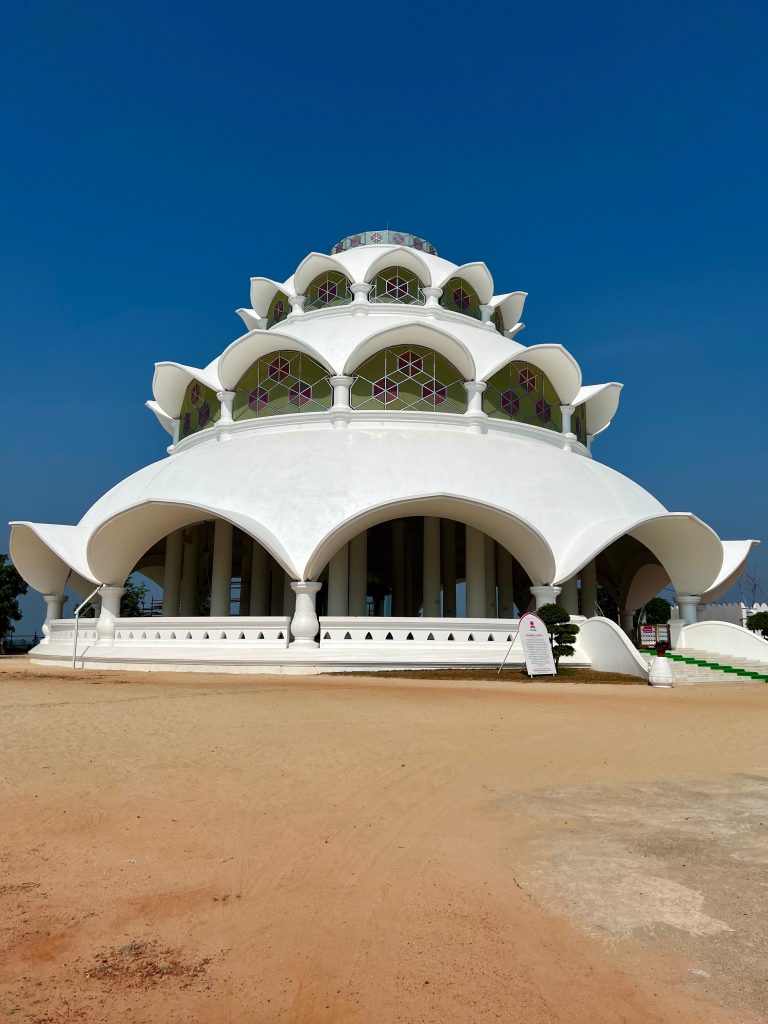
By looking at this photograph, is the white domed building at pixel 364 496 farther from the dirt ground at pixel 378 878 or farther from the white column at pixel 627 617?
the dirt ground at pixel 378 878

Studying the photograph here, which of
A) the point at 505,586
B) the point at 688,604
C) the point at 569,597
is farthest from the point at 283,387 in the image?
the point at 688,604

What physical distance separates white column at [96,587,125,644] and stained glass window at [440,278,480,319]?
16.2 m

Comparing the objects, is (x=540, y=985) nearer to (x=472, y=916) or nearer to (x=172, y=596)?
(x=472, y=916)

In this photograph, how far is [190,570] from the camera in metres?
28.1

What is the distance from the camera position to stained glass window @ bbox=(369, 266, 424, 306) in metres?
29.3

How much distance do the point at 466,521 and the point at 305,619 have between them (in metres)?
5.31

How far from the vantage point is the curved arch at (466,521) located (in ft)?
63.2

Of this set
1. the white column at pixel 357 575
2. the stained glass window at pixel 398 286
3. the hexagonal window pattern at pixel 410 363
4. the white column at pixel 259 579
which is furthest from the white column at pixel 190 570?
the stained glass window at pixel 398 286

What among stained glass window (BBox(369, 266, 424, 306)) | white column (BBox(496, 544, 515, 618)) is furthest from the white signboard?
stained glass window (BBox(369, 266, 424, 306))

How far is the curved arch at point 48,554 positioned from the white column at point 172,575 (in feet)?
7.84

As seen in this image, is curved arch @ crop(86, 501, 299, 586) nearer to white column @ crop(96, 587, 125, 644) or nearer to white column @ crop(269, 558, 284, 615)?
white column @ crop(96, 587, 125, 644)

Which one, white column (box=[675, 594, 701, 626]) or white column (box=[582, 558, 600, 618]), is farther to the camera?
white column (box=[582, 558, 600, 618])

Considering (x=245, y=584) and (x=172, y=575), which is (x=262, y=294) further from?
(x=172, y=575)

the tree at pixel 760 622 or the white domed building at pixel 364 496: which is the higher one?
the white domed building at pixel 364 496
